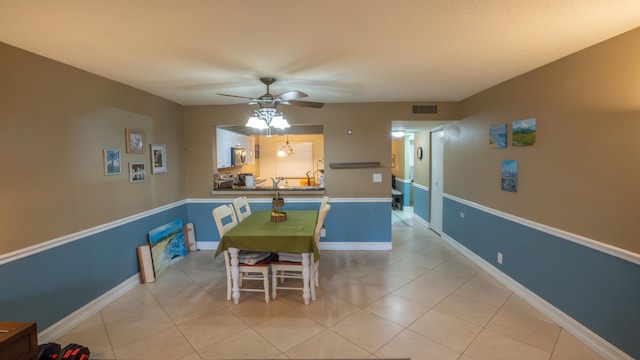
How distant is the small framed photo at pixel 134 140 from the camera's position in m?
3.37

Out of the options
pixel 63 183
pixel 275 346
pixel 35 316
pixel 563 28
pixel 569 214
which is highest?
pixel 563 28

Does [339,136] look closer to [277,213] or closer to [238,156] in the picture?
[277,213]

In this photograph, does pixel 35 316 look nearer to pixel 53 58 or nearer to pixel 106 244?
pixel 106 244

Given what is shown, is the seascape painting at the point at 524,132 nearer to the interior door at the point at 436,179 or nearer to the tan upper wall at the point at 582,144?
the tan upper wall at the point at 582,144

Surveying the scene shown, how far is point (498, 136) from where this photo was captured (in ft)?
11.4

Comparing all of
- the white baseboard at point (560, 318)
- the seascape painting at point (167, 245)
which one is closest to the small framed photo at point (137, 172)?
the seascape painting at point (167, 245)

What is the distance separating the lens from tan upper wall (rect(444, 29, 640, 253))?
206cm

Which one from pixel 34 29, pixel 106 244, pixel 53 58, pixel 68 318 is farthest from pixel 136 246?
pixel 34 29

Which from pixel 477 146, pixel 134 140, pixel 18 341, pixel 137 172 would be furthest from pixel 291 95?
pixel 477 146

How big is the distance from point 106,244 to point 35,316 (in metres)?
0.86

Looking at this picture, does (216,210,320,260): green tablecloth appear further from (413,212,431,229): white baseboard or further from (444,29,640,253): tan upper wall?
(413,212,431,229): white baseboard

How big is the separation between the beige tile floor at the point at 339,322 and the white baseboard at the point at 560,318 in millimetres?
63

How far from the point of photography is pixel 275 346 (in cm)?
234

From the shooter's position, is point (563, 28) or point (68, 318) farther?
point (68, 318)
